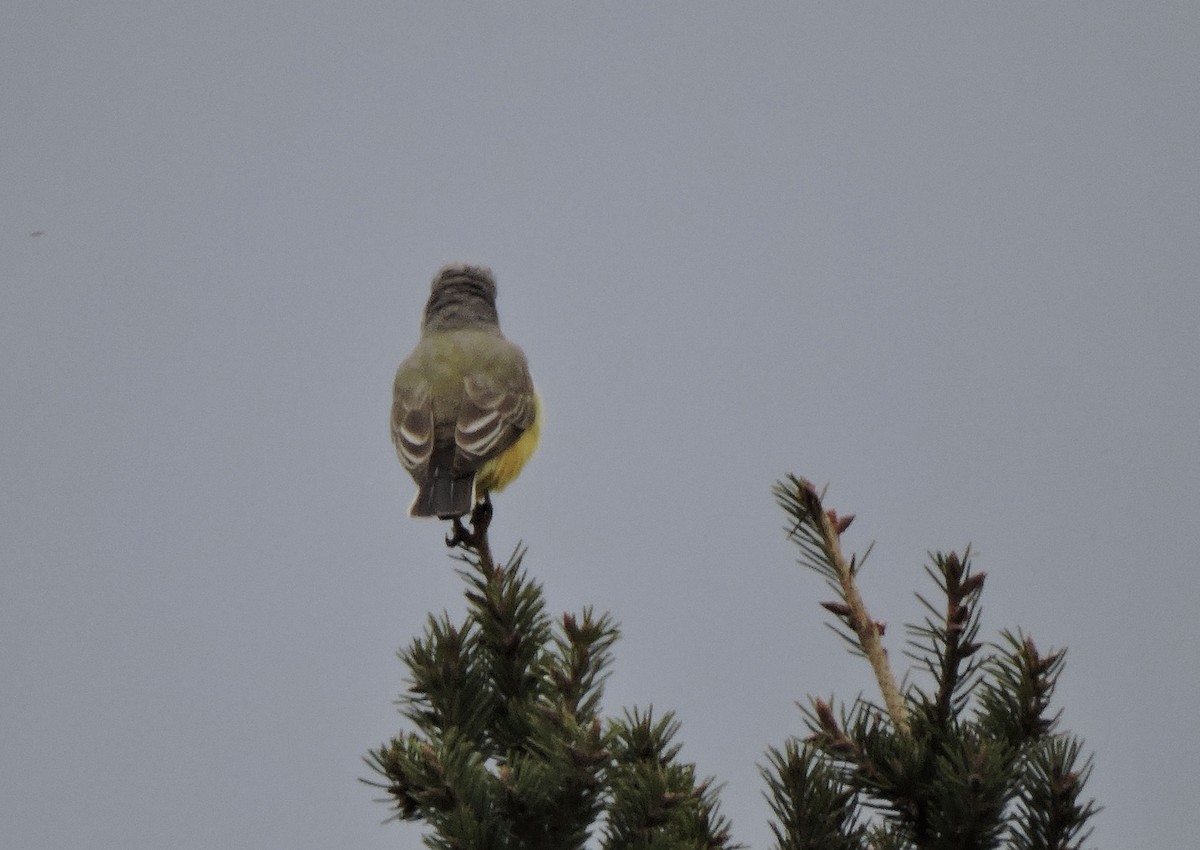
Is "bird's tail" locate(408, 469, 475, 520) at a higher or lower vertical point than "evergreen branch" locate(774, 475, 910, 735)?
higher

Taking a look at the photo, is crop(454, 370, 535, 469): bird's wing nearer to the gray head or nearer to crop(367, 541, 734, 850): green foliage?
the gray head

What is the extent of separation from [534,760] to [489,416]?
475cm

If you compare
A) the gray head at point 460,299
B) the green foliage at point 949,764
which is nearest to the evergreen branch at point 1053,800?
the green foliage at point 949,764

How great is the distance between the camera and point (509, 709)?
3688 millimetres

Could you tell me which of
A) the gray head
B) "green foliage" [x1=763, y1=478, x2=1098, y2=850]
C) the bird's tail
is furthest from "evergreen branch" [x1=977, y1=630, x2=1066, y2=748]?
the gray head

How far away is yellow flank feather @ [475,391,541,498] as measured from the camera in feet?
25.3

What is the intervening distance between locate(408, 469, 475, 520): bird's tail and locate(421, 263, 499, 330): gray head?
2.67 metres

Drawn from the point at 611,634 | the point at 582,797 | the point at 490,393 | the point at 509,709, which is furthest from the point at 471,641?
the point at 490,393

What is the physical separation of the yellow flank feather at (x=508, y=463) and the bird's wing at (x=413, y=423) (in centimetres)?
35

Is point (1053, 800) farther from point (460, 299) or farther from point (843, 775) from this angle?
point (460, 299)

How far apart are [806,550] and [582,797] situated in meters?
0.91

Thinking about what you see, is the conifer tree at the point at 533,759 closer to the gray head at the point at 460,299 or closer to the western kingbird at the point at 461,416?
the western kingbird at the point at 461,416

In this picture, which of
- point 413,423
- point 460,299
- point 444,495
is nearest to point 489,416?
point 413,423

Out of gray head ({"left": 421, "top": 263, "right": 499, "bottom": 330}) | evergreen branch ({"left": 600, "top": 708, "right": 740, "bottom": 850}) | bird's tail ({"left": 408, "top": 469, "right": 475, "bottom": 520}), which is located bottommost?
evergreen branch ({"left": 600, "top": 708, "right": 740, "bottom": 850})
